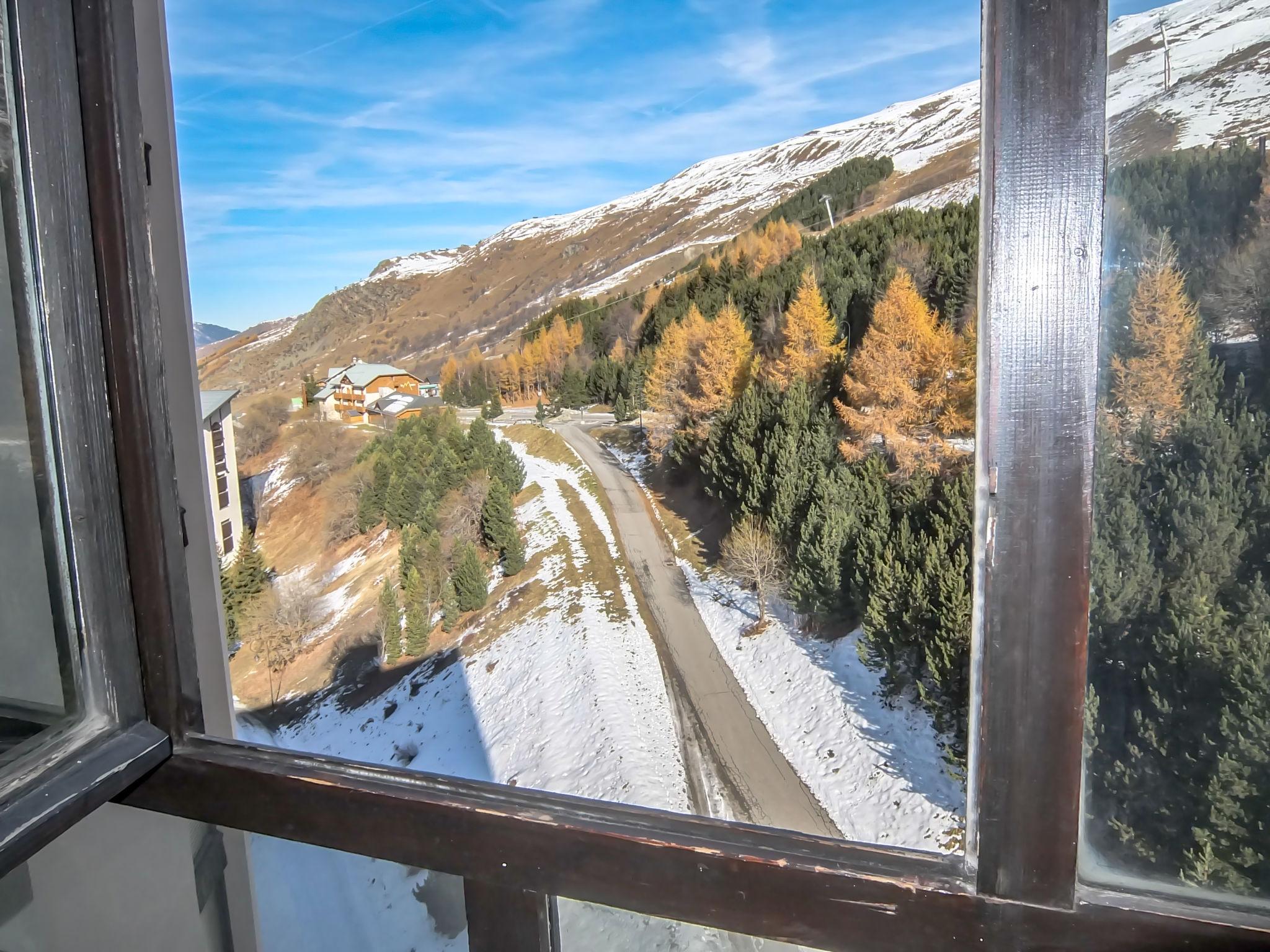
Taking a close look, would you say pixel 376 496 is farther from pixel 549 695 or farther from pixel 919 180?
pixel 919 180

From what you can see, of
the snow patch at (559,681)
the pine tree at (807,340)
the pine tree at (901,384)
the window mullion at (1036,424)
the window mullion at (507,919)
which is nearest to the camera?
the window mullion at (1036,424)

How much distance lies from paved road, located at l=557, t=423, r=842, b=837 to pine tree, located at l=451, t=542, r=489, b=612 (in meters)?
0.68

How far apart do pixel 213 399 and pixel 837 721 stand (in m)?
2.92

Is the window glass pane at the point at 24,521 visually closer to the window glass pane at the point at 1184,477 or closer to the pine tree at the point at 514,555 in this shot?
the window glass pane at the point at 1184,477

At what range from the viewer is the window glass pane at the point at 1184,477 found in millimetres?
369

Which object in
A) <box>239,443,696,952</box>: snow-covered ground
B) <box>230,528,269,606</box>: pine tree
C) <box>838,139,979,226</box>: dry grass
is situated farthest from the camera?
<box>239,443,696,952</box>: snow-covered ground

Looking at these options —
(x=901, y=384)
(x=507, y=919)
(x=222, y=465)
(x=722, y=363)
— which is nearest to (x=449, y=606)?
(x=722, y=363)

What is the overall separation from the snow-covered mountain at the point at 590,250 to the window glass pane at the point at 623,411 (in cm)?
1

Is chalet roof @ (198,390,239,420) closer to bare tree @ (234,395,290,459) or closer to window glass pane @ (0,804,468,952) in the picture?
window glass pane @ (0,804,468,952)

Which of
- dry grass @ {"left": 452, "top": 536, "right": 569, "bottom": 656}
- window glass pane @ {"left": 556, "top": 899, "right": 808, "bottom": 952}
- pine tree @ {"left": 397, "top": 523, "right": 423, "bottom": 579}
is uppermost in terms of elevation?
window glass pane @ {"left": 556, "top": 899, "right": 808, "bottom": 952}

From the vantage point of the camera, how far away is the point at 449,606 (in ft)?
11.4

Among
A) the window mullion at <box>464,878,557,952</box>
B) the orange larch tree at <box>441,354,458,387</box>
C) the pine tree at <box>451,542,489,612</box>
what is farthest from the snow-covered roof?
the window mullion at <box>464,878,557,952</box>

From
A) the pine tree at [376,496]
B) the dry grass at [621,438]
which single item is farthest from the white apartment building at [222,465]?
the dry grass at [621,438]

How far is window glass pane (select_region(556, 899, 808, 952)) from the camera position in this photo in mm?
500
